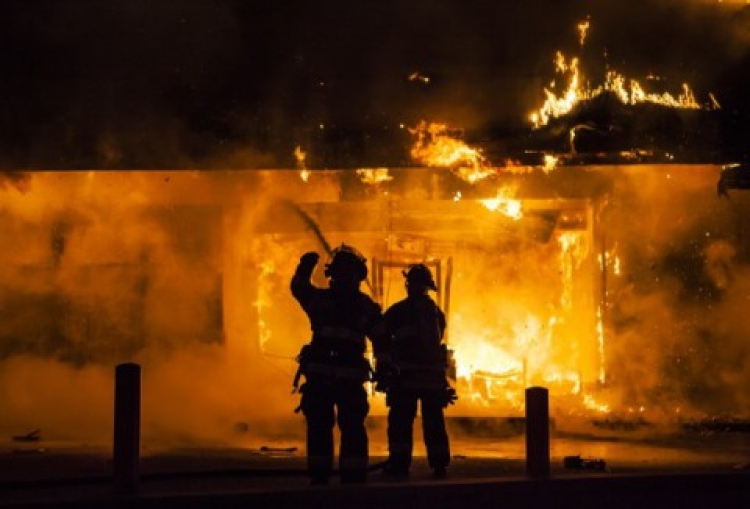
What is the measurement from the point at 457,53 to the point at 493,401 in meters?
4.20

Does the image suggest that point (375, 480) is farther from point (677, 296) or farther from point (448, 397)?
point (677, 296)

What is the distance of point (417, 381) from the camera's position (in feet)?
27.3

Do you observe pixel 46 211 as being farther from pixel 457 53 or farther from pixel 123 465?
pixel 123 465

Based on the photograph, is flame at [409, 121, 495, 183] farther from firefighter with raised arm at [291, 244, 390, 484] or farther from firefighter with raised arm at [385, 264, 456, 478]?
firefighter with raised arm at [291, 244, 390, 484]

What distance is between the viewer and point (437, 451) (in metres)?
8.12

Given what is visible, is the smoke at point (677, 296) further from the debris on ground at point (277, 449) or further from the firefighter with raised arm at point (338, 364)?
the firefighter with raised arm at point (338, 364)

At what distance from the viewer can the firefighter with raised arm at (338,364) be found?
7.49 metres

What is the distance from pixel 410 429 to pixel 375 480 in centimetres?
47

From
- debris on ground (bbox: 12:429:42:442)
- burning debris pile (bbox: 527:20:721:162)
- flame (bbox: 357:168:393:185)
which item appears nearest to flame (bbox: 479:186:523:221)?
burning debris pile (bbox: 527:20:721:162)

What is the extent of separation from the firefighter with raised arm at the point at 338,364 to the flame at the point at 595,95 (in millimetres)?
5639

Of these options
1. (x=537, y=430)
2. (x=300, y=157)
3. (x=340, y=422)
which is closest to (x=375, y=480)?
(x=340, y=422)

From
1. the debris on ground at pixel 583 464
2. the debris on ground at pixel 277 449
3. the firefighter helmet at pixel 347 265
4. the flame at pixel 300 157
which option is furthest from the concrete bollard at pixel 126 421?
the flame at pixel 300 157

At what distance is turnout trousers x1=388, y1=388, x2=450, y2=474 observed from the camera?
8.05 metres

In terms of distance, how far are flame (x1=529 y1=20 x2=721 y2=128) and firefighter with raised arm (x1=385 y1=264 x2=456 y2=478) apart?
4823 millimetres
